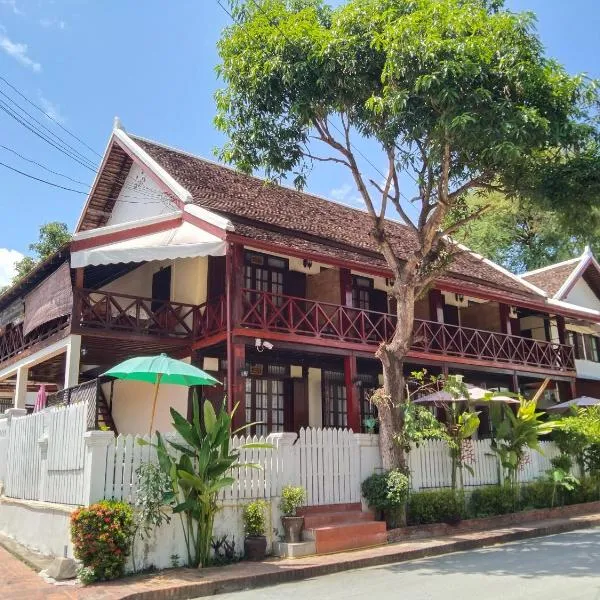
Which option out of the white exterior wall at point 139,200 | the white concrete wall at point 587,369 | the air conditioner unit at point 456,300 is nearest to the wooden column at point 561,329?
the white concrete wall at point 587,369

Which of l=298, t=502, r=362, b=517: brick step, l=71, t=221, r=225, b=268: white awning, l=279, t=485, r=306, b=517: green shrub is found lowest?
l=298, t=502, r=362, b=517: brick step

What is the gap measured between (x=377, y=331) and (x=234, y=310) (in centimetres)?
433

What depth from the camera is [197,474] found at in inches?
333

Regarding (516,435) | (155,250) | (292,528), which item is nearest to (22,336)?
(155,250)

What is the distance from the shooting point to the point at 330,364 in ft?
56.1

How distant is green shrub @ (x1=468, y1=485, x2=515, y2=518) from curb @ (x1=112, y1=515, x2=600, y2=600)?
71 cm

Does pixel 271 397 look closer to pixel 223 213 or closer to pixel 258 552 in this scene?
pixel 223 213

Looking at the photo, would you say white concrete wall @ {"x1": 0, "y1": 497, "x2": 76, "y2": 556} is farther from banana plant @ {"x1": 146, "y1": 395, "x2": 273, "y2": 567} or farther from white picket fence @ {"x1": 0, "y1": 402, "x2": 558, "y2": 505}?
banana plant @ {"x1": 146, "y1": 395, "x2": 273, "y2": 567}

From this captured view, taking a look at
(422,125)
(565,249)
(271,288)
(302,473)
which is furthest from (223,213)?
(565,249)

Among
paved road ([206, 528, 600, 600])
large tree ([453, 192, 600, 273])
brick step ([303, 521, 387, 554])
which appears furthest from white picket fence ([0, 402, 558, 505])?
large tree ([453, 192, 600, 273])

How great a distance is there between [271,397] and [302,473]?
19.2 feet

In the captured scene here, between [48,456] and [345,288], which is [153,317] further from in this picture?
[48,456]

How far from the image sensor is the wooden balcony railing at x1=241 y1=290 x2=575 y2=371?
13742 millimetres

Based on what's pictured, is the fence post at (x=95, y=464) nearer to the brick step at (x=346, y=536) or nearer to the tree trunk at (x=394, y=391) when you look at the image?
the brick step at (x=346, y=536)
